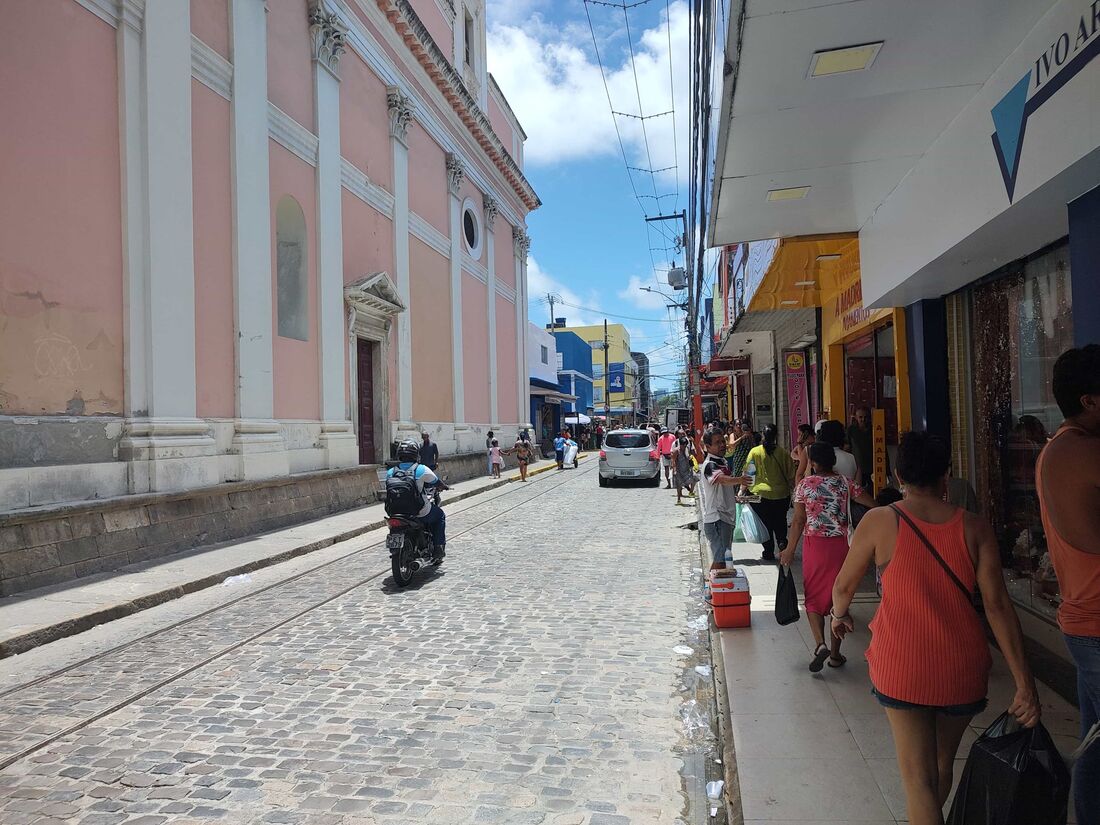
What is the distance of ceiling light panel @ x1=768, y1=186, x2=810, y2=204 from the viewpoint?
6.62 meters

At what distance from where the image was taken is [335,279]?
16656 mm

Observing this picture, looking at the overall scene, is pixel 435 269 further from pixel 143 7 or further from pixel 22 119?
pixel 22 119

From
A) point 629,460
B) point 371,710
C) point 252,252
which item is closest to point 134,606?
point 371,710

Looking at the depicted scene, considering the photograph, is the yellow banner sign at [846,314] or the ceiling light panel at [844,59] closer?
the ceiling light panel at [844,59]

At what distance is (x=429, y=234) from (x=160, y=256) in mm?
12935

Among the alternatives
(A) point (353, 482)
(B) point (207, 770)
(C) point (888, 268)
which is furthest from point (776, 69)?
(A) point (353, 482)

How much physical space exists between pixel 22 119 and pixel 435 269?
15244 millimetres

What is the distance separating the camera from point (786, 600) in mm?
5008

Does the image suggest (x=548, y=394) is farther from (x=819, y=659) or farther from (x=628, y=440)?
(x=819, y=659)

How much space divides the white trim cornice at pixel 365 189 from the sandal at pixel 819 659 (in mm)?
15955

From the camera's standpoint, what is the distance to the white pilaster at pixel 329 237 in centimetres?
1597

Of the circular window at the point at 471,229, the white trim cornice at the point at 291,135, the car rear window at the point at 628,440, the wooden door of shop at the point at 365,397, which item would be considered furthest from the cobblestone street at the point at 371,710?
the circular window at the point at 471,229

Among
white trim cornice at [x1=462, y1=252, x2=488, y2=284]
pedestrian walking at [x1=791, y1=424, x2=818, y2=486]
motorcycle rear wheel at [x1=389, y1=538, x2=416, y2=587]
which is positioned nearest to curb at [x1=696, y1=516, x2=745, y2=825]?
pedestrian walking at [x1=791, y1=424, x2=818, y2=486]

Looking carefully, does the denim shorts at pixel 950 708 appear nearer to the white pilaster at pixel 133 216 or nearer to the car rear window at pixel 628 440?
the white pilaster at pixel 133 216
